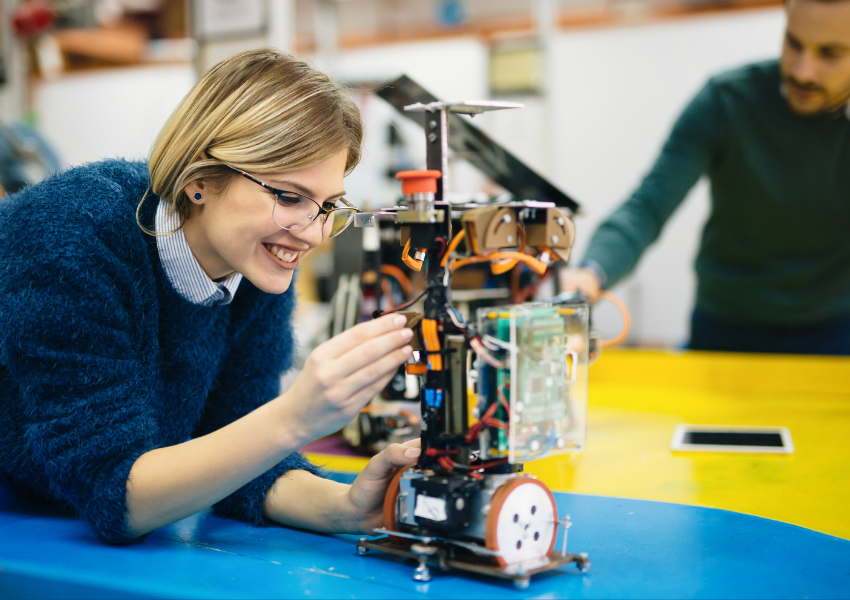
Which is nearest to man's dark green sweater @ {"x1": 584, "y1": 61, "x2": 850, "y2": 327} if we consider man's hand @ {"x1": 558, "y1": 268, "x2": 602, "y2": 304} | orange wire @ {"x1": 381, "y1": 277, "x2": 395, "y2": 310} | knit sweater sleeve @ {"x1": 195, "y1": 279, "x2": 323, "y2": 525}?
man's hand @ {"x1": 558, "y1": 268, "x2": 602, "y2": 304}

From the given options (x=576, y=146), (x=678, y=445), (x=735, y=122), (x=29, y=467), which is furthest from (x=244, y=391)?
(x=576, y=146)

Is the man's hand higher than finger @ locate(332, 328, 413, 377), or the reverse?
finger @ locate(332, 328, 413, 377)

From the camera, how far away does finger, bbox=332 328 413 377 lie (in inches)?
30.3

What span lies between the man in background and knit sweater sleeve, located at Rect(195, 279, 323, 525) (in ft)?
3.20

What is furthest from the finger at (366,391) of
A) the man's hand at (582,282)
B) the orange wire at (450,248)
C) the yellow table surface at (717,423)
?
the man's hand at (582,282)

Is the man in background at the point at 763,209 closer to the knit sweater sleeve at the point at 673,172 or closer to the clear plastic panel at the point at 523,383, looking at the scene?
the knit sweater sleeve at the point at 673,172

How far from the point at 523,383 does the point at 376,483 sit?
0.79 ft

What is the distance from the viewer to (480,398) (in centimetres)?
79

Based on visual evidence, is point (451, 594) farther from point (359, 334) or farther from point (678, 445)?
point (678, 445)

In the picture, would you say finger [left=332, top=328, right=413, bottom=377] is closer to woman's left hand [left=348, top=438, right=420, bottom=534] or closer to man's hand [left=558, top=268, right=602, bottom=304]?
woman's left hand [left=348, top=438, right=420, bottom=534]

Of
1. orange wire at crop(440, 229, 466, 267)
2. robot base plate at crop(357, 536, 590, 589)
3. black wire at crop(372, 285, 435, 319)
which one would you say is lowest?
robot base plate at crop(357, 536, 590, 589)

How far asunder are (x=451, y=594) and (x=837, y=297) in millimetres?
1784

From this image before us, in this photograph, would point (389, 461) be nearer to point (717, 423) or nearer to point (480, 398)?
point (480, 398)

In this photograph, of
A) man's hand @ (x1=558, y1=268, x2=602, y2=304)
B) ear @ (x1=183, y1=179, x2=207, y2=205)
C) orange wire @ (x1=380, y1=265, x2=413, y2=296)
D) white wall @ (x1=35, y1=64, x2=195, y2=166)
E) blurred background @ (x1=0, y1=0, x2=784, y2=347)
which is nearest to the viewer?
ear @ (x1=183, y1=179, x2=207, y2=205)
